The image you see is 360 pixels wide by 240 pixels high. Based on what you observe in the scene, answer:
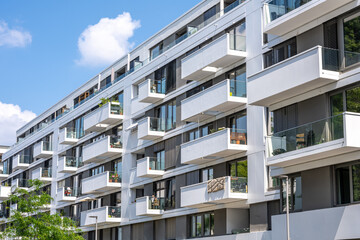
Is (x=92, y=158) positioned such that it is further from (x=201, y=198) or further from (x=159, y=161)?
(x=201, y=198)

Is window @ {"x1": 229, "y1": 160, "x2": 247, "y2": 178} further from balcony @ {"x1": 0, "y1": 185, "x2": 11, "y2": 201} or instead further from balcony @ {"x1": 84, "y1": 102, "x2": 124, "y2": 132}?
balcony @ {"x1": 0, "y1": 185, "x2": 11, "y2": 201}

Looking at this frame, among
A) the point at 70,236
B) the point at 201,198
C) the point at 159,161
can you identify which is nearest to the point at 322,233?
the point at 201,198

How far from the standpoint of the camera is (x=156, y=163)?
40.4 m

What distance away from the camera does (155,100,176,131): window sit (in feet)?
131

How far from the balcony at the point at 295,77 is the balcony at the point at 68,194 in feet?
89.5

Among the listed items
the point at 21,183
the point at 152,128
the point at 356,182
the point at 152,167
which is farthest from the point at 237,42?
the point at 21,183

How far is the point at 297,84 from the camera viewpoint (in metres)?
25.3

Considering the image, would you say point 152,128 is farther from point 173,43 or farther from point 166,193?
point 173,43

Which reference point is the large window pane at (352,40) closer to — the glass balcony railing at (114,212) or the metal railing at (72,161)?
the glass balcony railing at (114,212)

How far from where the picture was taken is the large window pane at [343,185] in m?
23.8

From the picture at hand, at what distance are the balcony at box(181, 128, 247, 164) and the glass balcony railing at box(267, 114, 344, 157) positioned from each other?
193 inches

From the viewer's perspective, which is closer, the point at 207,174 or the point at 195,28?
the point at 207,174

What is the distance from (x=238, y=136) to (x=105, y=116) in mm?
16447

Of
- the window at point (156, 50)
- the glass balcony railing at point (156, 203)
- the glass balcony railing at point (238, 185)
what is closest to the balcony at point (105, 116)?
the window at point (156, 50)
